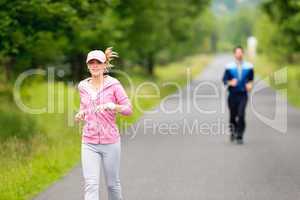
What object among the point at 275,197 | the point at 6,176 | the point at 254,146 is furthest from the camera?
the point at 254,146

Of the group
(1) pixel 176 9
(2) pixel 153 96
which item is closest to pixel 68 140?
(2) pixel 153 96

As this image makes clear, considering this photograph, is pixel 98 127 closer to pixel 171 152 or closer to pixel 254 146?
Result: pixel 171 152

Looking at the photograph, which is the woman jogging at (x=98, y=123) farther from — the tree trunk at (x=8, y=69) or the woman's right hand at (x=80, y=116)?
the tree trunk at (x=8, y=69)

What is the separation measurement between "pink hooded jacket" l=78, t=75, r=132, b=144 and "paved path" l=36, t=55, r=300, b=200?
2.15 meters

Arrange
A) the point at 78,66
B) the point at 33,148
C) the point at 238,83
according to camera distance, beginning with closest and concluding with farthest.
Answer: the point at 33,148, the point at 238,83, the point at 78,66

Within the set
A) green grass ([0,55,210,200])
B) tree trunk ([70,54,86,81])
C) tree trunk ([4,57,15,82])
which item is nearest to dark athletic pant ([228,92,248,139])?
green grass ([0,55,210,200])

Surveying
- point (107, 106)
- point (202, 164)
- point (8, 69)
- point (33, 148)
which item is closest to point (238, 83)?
point (202, 164)

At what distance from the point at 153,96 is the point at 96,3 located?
1440 centimetres

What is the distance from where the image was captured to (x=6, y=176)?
34.6 feet

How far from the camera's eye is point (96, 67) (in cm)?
755

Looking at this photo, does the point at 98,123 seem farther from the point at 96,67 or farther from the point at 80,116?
the point at 96,67

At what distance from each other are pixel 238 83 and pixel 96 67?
8217 mm

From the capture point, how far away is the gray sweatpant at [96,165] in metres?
7.68

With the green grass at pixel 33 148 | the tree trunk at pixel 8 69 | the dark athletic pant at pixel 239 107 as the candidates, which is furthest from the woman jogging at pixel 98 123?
the tree trunk at pixel 8 69
